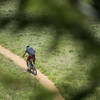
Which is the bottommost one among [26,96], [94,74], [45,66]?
[94,74]

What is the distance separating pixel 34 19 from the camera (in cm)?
101

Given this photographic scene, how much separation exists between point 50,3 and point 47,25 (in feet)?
0.39

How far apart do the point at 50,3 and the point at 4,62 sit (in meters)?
9.36

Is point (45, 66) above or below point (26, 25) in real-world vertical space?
above

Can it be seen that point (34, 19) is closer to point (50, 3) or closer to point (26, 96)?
point (50, 3)

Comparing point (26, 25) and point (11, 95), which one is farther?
point (11, 95)

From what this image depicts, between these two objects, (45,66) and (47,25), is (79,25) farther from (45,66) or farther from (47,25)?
(45,66)

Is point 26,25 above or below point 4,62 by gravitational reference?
below

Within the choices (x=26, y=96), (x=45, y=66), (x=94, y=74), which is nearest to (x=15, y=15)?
(x=94, y=74)

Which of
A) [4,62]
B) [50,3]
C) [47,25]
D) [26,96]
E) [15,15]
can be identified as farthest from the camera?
[4,62]

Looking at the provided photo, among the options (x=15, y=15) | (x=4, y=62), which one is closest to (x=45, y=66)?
(x=4, y=62)

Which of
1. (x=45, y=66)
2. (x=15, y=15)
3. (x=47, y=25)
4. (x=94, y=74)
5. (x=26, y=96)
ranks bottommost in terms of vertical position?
(x=94, y=74)

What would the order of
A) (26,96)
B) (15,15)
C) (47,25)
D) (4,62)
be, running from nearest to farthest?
(47,25) < (15,15) < (26,96) < (4,62)

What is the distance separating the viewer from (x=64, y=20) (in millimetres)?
886
